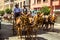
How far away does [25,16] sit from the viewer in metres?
13.3

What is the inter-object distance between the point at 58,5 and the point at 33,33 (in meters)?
29.2

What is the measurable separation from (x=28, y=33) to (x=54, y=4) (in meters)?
31.3

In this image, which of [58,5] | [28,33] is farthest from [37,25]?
[58,5]

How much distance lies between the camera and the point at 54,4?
1752 inches

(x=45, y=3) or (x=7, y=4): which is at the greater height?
(x=45, y=3)

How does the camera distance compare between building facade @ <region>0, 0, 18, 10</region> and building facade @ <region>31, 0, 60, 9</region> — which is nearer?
building facade @ <region>31, 0, 60, 9</region>

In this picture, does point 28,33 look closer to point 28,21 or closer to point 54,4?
point 28,21

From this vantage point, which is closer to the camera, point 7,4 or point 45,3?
point 45,3

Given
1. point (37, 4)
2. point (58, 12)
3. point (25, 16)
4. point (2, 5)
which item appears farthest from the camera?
point (2, 5)

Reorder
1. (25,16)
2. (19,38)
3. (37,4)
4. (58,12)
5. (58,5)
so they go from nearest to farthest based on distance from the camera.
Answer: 1. (25,16)
2. (19,38)
3. (58,12)
4. (58,5)
5. (37,4)

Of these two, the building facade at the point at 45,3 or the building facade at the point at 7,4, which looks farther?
the building facade at the point at 7,4

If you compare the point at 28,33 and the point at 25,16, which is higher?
the point at 25,16

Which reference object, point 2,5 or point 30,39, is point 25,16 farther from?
point 2,5

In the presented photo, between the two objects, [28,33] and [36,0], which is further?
[36,0]
